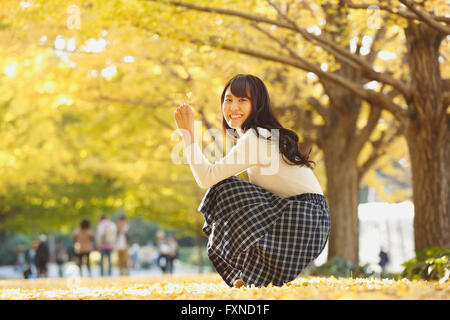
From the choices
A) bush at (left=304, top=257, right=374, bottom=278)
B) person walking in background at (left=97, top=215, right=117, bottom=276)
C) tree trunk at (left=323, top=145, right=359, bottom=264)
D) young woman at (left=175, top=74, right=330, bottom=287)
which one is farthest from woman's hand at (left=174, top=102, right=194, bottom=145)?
person walking in background at (left=97, top=215, right=117, bottom=276)

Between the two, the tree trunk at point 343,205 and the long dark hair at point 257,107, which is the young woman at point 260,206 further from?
the tree trunk at point 343,205

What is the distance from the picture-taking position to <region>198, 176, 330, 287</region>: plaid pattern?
12.7 feet

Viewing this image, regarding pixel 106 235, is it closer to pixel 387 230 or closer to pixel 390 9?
pixel 390 9

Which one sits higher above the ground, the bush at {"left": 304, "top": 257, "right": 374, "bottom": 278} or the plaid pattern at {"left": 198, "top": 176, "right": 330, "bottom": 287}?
the plaid pattern at {"left": 198, "top": 176, "right": 330, "bottom": 287}

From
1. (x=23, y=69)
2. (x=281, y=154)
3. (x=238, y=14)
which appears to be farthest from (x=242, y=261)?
(x=23, y=69)

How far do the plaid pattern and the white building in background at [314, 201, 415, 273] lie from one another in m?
15.2

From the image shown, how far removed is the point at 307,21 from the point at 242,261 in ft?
17.5

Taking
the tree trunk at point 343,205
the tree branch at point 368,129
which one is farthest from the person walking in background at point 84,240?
the tree branch at point 368,129

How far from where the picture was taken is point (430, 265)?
6.41 metres

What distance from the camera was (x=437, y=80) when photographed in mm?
7711

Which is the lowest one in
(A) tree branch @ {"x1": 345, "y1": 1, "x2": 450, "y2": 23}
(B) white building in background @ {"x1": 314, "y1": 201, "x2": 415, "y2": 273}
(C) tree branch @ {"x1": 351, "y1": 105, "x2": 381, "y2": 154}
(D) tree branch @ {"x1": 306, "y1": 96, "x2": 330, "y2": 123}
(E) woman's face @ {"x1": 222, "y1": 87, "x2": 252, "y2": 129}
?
(B) white building in background @ {"x1": 314, "y1": 201, "x2": 415, "y2": 273}

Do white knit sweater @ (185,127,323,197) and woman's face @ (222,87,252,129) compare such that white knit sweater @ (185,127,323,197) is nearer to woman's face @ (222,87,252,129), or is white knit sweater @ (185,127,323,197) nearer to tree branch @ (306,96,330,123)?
woman's face @ (222,87,252,129)
